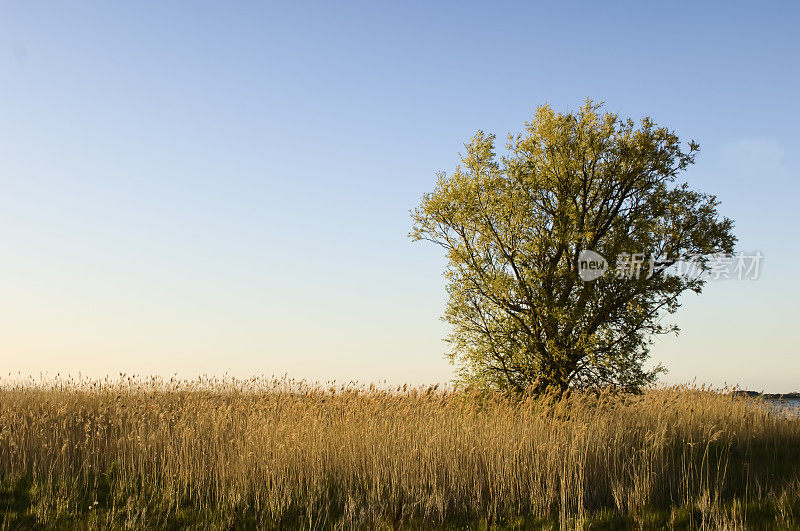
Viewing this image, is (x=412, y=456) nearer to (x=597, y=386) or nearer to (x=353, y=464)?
(x=353, y=464)

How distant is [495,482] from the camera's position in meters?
10.7

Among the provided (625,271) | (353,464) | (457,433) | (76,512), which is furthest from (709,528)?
(76,512)

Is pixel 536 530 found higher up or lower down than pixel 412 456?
lower down

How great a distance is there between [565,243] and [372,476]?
31.1ft

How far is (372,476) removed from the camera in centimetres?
1135

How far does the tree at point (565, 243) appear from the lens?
1755 centimetres

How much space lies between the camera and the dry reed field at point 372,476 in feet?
33.7

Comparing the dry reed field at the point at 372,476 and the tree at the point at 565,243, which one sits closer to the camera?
the dry reed field at the point at 372,476

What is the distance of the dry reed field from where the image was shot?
10.3 m

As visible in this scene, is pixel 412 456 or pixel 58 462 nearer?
pixel 412 456

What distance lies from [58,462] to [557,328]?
13157 millimetres

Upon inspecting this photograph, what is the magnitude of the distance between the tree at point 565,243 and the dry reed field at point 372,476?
2358 millimetres

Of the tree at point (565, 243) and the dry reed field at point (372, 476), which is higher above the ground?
the tree at point (565, 243)

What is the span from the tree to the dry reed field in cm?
236
